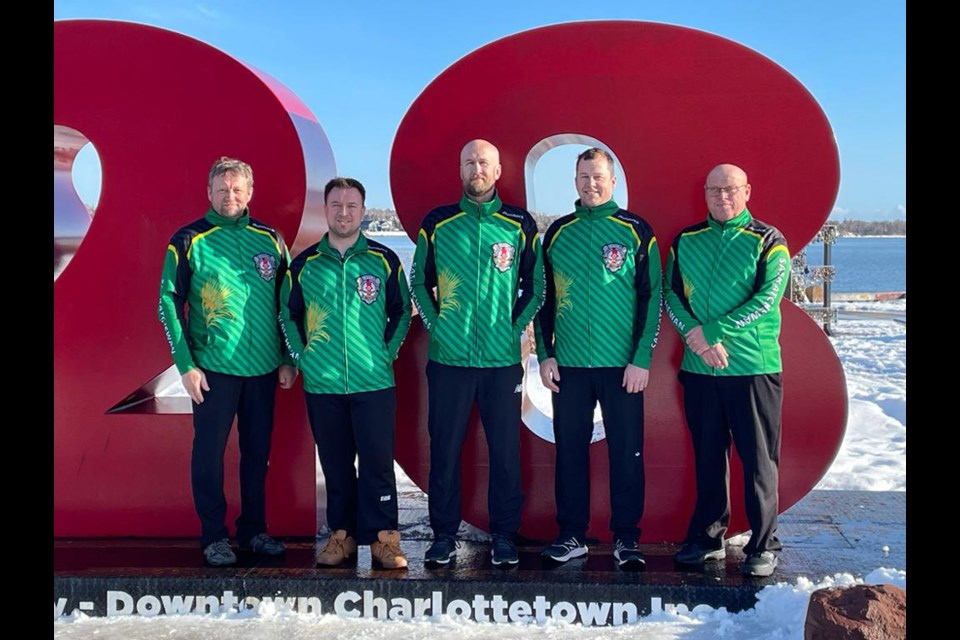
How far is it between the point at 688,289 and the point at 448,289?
105cm

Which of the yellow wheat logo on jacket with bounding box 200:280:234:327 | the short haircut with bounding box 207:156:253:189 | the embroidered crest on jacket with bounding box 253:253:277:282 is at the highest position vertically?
the short haircut with bounding box 207:156:253:189

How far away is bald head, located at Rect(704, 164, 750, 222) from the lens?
12.0 feet

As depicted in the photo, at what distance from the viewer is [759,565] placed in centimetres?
365

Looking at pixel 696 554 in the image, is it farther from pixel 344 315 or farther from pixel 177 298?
pixel 177 298

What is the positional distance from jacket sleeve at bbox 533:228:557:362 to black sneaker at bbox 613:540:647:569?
0.90m

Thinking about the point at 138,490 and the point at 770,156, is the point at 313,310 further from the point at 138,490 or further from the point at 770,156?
the point at 770,156

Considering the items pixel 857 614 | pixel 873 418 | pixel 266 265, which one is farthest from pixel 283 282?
pixel 873 418

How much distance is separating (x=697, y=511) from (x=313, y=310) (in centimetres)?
193

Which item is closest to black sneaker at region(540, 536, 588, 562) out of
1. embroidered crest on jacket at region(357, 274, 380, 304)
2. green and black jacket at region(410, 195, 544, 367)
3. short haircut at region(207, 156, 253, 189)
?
green and black jacket at region(410, 195, 544, 367)

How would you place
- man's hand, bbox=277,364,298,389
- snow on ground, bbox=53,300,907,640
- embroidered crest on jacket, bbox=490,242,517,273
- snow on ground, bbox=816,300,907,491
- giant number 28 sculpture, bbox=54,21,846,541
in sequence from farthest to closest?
snow on ground, bbox=816,300,907,491 < giant number 28 sculpture, bbox=54,21,846,541 < man's hand, bbox=277,364,298,389 < embroidered crest on jacket, bbox=490,242,517,273 < snow on ground, bbox=53,300,907,640

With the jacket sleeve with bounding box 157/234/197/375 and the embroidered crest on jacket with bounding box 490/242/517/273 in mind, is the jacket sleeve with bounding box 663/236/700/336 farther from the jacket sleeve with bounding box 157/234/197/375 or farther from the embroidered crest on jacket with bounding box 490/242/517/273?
the jacket sleeve with bounding box 157/234/197/375

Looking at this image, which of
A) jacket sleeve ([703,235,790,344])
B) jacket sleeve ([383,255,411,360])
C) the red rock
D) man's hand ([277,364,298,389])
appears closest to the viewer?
the red rock
